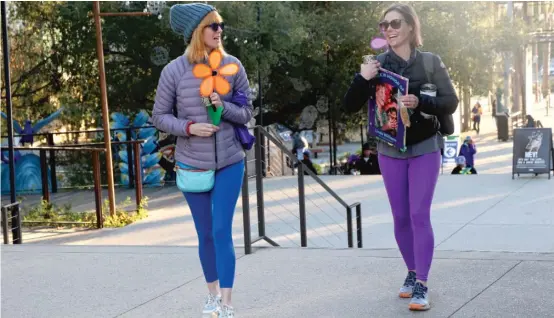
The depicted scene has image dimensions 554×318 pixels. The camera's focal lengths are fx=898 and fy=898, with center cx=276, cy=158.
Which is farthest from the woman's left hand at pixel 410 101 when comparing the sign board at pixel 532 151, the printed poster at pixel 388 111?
the sign board at pixel 532 151

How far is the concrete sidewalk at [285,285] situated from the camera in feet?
16.1

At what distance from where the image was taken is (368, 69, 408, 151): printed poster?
15.5ft

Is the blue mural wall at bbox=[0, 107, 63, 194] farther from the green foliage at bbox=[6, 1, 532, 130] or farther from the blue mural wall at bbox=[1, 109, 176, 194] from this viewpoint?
the green foliage at bbox=[6, 1, 532, 130]

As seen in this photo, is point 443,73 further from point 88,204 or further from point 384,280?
point 88,204

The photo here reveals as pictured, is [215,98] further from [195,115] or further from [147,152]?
[147,152]

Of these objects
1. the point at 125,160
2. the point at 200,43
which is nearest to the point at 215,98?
the point at 200,43

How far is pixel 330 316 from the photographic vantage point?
15.7 ft

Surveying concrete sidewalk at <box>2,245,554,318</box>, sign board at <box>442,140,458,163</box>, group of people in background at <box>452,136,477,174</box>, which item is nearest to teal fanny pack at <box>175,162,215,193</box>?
concrete sidewalk at <box>2,245,554,318</box>

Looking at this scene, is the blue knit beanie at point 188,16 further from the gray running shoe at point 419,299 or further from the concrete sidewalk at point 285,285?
the gray running shoe at point 419,299

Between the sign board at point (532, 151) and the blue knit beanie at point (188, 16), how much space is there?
39.8 ft

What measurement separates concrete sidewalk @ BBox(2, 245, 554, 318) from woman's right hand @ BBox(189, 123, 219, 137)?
43.5 inches

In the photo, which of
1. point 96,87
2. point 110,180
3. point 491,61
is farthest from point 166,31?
point 491,61

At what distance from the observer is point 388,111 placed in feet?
15.8

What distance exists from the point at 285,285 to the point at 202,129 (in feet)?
5.15
